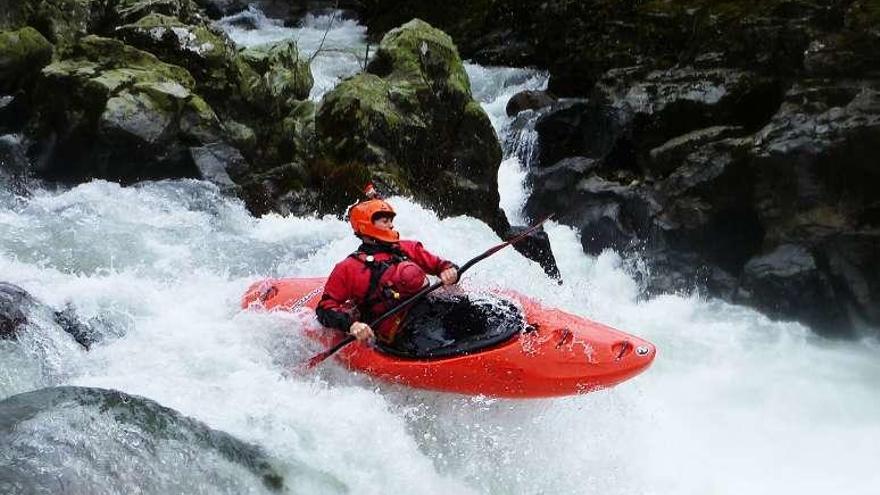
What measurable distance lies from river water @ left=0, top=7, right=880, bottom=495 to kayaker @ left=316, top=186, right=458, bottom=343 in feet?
1.35

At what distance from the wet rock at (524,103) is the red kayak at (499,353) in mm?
8493

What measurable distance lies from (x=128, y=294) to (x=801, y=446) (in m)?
5.19

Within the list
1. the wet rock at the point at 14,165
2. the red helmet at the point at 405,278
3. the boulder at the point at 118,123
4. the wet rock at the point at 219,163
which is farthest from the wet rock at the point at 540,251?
the wet rock at the point at 14,165

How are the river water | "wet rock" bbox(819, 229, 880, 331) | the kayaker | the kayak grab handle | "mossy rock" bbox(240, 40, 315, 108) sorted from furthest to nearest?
"mossy rock" bbox(240, 40, 315, 108) < "wet rock" bbox(819, 229, 880, 331) < the kayaker < the kayak grab handle < the river water

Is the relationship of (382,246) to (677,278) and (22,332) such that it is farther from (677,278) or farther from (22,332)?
(677,278)

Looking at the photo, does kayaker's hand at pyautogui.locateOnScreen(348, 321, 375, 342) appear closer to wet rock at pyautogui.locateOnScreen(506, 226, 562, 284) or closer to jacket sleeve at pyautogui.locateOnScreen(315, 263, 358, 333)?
jacket sleeve at pyautogui.locateOnScreen(315, 263, 358, 333)

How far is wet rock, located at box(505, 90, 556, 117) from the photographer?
45.2 ft

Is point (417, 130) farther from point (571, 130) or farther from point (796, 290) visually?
point (796, 290)

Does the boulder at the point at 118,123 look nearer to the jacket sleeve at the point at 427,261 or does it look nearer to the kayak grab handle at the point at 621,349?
the jacket sleeve at the point at 427,261

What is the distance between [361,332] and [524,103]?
9340mm

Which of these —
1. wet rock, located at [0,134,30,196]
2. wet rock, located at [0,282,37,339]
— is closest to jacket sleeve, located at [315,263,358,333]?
wet rock, located at [0,282,37,339]

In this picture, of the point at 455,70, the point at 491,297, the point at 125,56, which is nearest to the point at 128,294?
the point at 491,297

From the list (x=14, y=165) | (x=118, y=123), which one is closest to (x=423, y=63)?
(x=118, y=123)

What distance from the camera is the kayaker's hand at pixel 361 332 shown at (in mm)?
5055
